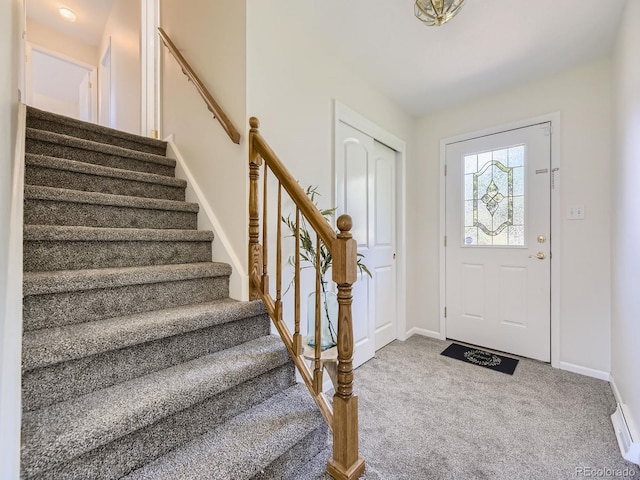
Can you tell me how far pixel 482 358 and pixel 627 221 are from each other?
1478mm

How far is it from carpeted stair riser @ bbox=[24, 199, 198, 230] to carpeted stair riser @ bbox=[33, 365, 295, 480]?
112 centimetres

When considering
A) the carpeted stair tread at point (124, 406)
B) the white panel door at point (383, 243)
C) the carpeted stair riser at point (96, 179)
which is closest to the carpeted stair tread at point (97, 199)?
the carpeted stair riser at point (96, 179)

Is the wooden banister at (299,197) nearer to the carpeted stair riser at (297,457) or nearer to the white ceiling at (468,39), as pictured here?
the carpeted stair riser at (297,457)

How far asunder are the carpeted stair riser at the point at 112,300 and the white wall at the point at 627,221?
86.5 inches

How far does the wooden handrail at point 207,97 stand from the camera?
1.62 meters

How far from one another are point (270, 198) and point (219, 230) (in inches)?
14.8

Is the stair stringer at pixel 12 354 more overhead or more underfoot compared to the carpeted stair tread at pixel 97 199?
more underfoot

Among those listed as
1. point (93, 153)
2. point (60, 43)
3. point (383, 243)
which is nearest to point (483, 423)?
point (383, 243)

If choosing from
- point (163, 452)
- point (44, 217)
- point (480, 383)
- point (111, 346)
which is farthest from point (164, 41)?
point (480, 383)

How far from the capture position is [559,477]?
1.31 m

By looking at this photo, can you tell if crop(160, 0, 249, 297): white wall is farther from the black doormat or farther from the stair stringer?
the black doormat

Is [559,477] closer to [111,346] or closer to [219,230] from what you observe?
[111,346]

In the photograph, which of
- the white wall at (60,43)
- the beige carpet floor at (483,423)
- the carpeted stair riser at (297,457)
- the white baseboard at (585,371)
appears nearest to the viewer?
the carpeted stair riser at (297,457)

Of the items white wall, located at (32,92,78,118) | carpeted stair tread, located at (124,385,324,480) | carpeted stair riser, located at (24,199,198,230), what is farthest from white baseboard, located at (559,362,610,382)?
white wall, located at (32,92,78,118)
